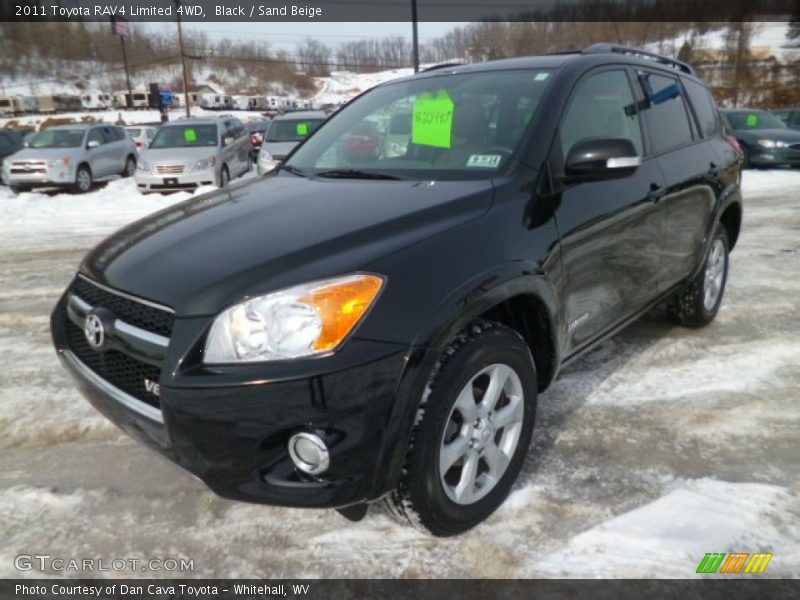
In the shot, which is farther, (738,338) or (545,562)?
(738,338)

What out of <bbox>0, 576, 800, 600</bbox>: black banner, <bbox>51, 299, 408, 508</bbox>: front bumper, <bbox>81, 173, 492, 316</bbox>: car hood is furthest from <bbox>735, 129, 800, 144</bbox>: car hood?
<bbox>51, 299, 408, 508</bbox>: front bumper

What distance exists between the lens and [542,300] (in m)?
2.41

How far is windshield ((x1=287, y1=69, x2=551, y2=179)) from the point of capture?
2.68 metres

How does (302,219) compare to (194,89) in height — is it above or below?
below

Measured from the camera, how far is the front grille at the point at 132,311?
195cm

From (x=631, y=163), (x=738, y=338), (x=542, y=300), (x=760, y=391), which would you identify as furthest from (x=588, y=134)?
(x=738, y=338)

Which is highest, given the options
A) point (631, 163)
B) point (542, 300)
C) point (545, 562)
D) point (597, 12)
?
point (597, 12)

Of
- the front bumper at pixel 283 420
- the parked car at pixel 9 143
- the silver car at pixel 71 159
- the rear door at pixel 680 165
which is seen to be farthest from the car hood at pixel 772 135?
the parked car at pixel 9 143

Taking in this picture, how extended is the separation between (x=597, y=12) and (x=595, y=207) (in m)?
24.3

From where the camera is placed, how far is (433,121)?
9.55 feet

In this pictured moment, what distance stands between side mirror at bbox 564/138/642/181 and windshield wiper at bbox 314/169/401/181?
76 cm

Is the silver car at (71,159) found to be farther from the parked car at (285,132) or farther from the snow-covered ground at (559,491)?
the snow-covered ground at (559,491)

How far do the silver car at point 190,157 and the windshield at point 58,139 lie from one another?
8.02 ft

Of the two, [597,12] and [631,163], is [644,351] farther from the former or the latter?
[597,12]
